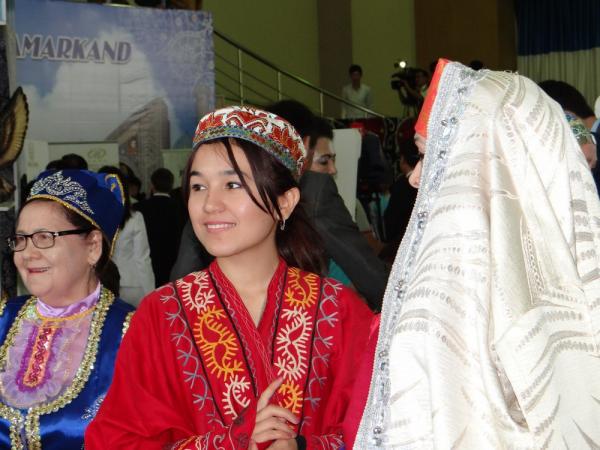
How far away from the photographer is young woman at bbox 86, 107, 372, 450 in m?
1.68

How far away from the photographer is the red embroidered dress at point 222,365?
1.68 meters

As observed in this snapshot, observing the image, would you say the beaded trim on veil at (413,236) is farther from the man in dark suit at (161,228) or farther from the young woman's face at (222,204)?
the man in dark suit at (161,228)

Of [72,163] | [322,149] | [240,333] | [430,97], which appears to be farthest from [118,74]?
[430,97]

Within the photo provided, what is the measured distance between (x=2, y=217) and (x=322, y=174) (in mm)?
1121

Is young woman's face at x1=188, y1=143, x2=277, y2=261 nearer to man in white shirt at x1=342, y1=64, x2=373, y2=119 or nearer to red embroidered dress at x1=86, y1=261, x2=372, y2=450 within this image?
red embroidered dress at x1=86, y1=261, x2=372, y2=450

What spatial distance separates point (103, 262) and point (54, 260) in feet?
0.54

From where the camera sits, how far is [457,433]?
110cm

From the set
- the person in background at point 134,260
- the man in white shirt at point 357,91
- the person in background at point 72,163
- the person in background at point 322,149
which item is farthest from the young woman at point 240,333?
the man in white shirt at point 357,91

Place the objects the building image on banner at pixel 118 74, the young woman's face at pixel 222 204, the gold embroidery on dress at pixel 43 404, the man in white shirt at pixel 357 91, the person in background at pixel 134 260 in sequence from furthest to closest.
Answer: the man in white shirt at pixel 357 91 < the building image on banner at pixel 118 74 < the person in background at pixel 134 260 < the gold embroidery on dress at pixel 43 404 < the young woman's face at pixel 222 204

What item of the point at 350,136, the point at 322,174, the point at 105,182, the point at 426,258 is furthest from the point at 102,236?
the point at 350,136

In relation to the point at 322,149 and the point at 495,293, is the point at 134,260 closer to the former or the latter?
the point at 322,149

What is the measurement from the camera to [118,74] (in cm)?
667

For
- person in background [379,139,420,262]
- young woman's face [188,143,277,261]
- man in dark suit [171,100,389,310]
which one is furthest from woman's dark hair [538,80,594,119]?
young woman's face [188,143,277,261]

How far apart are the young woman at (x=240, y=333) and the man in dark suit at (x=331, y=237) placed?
0.94 meters
